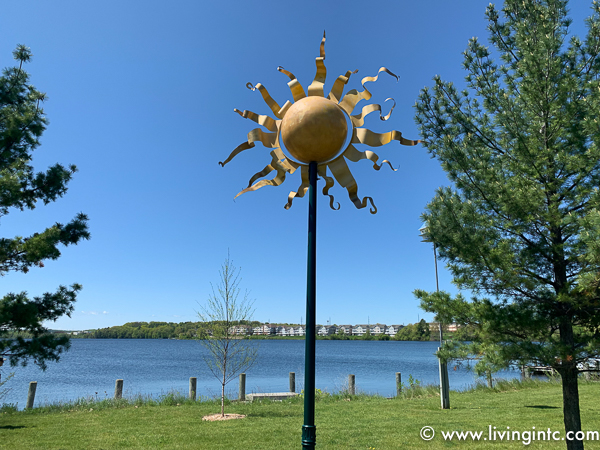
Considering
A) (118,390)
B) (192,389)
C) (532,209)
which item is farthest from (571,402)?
(118,390)

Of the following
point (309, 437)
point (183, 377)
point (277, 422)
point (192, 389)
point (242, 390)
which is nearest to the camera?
point (309, 437)

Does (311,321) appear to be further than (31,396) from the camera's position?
No

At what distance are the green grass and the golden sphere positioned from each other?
Answer: 564 centimetres

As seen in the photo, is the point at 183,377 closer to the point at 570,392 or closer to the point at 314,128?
the point at 570,392

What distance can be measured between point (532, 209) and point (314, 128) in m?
3.46

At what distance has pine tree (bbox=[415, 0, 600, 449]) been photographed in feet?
17.0

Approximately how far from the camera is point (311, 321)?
362 centimetres

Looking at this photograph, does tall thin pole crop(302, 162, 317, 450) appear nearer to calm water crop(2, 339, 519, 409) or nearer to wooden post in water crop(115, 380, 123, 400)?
calm water crop(2, 339, 519, 409)

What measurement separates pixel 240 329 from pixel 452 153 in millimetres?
9293

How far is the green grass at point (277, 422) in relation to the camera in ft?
24.3

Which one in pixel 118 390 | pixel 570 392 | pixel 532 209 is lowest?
pixel 118 390

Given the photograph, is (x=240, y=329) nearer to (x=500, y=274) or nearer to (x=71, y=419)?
(x=71, y=419)

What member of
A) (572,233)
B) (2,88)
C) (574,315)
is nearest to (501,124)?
(572,233)

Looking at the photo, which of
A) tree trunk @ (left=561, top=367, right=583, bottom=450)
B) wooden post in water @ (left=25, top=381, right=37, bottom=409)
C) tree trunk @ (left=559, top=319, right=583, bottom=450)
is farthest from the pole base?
wooden post in water @ (left=25, top=381, right=37, bottom=409)
